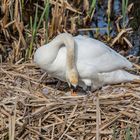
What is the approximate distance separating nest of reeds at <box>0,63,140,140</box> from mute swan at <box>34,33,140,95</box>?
7.6 inches

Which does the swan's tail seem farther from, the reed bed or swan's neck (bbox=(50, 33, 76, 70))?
swan's neck (bbox=(50, 33, 76, 70))

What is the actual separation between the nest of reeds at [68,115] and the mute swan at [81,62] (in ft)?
0.63

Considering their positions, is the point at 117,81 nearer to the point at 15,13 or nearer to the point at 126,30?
the point at 126,30

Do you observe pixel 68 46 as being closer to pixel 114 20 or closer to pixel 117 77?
pixel 117 77

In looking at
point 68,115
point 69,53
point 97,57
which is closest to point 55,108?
point 68,115

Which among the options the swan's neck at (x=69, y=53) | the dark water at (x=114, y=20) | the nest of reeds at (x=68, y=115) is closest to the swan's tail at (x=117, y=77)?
the nest of reeds at (x=68, y=115)

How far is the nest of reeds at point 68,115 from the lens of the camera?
536 cm

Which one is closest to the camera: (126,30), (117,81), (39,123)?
(39,123)

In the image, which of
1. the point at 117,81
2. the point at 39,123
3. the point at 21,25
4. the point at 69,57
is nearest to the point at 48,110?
the point at 39,123

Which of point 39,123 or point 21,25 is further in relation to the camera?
point 21,25

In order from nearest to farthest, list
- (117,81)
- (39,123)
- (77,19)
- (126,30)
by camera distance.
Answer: (39,123) → (117,81) → (126,30) → (77,19)

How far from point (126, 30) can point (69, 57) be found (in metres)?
2.06

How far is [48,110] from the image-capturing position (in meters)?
5.48

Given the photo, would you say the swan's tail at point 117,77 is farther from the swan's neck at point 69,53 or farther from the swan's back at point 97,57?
the swan's neck at point 69,53
